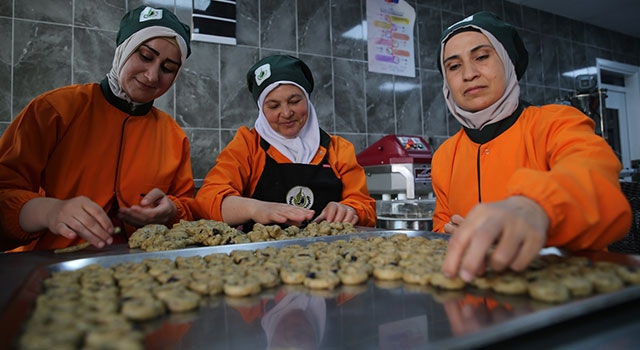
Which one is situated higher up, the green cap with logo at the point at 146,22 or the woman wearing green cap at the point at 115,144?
the green cap with logo at the point at 146,22

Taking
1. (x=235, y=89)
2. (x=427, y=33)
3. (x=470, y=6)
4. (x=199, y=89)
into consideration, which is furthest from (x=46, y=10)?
(x=470, y=6)

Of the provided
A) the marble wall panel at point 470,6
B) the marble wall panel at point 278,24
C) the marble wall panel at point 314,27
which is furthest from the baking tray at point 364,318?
the marble wall panel at point 470,6

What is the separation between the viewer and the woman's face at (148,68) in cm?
158

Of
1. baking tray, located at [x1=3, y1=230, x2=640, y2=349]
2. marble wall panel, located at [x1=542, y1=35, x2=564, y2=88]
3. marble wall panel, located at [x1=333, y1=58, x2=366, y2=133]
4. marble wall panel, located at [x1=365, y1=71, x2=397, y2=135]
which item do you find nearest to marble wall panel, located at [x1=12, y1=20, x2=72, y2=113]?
marble wall panel, located at [x1=333, y1=58, x2=366, y2=133]

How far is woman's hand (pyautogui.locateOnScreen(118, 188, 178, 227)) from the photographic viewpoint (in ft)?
4.58

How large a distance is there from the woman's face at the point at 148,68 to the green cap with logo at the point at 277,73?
42 cm

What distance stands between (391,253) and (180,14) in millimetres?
2825

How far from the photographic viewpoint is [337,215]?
66.4 inches

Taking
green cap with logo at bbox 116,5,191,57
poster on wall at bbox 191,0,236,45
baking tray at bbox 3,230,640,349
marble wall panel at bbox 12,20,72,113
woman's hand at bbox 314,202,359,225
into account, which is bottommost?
baking tray at bbox 3,230,640,349

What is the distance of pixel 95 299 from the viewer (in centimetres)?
69

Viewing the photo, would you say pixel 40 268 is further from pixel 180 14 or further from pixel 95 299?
pixel 180 14

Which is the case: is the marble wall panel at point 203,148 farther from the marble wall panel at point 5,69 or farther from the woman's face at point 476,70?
the woman's face at point 476,70

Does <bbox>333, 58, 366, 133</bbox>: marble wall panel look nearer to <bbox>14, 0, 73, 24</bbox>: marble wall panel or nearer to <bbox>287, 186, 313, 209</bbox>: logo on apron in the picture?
<bbox>287, 186, 313, 209</bbox>: logo on apron

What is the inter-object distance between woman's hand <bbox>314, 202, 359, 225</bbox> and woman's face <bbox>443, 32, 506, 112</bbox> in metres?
0.67
